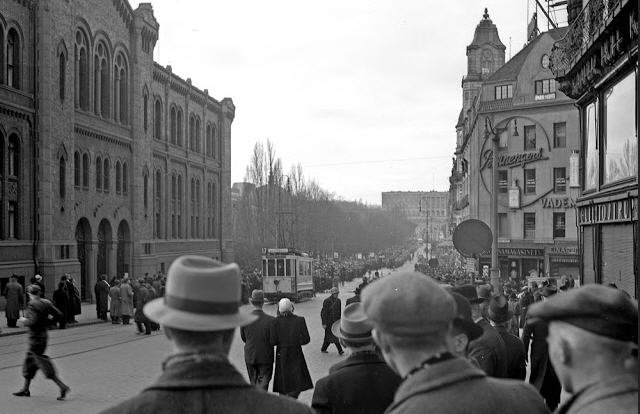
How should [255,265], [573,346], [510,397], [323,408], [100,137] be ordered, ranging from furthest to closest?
1. [255,265]
2. [100,137]
3. [323,408]
4. [510,397]
5. [573,346]

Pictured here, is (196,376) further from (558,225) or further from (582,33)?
(558,225)

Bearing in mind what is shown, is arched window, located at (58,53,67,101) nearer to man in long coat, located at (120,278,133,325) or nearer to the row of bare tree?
man in long coat, located at (120,278,133,325)

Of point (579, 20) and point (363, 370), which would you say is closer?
point (363, 370)

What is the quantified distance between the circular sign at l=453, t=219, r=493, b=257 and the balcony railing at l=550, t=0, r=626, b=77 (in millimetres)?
5618

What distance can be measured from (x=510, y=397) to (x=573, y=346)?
0.35 metres

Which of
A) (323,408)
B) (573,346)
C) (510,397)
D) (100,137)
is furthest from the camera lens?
(100,137)

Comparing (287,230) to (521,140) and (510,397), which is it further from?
(510,397)

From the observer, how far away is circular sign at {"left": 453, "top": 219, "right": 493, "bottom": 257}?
44.5 ft

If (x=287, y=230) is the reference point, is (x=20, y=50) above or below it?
above

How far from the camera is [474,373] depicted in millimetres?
2963

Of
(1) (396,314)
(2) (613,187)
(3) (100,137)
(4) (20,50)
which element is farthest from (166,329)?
(3) (100,137)

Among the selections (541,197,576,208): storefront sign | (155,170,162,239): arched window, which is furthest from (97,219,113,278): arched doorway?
(541,197,576,208): storefront sign

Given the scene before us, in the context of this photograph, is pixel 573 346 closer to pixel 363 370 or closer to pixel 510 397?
pixel 510 397

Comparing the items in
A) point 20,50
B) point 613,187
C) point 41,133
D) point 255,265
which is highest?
point 20,50
